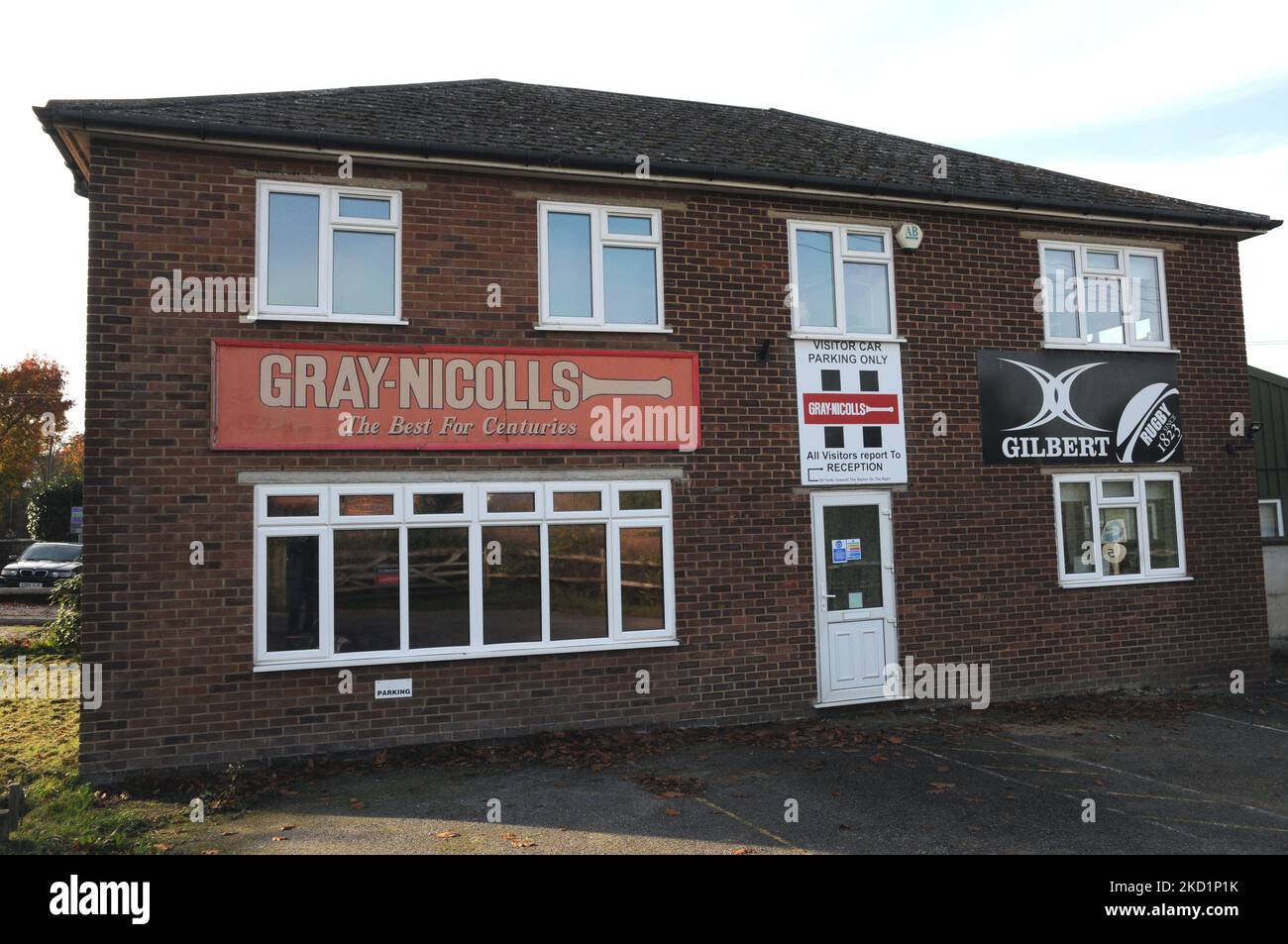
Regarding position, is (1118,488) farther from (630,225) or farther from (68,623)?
(68,623)

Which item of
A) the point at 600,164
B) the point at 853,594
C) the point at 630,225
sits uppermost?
the point at 600,164

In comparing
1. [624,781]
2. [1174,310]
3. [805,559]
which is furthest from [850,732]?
[1174,310]

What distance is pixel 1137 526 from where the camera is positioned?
11.0 metres

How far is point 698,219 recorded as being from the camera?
965cm

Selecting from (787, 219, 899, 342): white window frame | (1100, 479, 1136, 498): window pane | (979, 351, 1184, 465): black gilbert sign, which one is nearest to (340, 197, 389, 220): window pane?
(787, 219, 899, 342): white window frame

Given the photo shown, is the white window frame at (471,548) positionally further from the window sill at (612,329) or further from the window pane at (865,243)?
the window pane at (865,243)

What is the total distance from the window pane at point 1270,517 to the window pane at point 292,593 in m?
13.9

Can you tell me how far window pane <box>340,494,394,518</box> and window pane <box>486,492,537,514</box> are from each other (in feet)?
3.03

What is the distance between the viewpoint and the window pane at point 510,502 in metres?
8.74

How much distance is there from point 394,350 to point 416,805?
4.04 meters

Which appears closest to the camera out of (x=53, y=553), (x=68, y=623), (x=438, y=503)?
(x=438, y=503)

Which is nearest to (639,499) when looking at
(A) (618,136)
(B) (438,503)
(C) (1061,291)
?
(B) (438,503)

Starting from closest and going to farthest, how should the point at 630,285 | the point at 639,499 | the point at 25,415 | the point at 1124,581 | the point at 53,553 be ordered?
the point at 639,499 < the point at 630,285 < the point at 1124,581 < the point at 53,553 < the point at 25,415

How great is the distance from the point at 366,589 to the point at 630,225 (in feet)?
14.8
